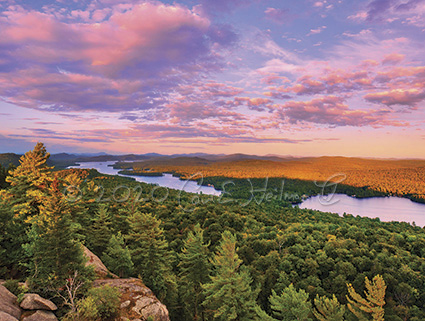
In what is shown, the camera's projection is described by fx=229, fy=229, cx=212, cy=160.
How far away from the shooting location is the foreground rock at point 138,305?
67.1ft

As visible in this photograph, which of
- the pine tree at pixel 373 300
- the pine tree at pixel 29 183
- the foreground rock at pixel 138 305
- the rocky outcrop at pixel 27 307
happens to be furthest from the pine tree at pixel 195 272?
the pine tree at pixel 29 183

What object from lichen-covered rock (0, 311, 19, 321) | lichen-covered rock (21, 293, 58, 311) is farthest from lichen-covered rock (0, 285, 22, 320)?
lichen-covered rock (0, 311, 19, 321)

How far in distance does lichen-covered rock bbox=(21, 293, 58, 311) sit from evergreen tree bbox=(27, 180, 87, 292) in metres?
1.78

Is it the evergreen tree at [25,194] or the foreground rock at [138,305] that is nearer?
the foreground rock at [138,305]

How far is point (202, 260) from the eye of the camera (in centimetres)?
3619

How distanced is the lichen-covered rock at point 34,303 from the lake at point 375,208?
557ft

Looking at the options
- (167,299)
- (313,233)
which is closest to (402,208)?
(313,233)

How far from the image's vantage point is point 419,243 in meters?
64.2

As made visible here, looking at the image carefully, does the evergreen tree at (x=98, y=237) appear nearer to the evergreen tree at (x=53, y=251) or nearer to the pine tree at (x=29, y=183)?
the pine tree at (x=29, y=183)

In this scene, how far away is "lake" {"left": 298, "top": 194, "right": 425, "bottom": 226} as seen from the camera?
15035cm

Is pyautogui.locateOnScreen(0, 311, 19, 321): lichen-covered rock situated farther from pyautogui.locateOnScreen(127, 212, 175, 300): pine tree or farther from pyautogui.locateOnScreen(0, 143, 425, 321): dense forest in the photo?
pyautogui.locateOnScreen(127, 212, 175, 300): pine tree

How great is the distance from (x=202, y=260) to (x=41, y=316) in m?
23.0

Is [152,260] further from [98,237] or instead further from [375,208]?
[375,208]

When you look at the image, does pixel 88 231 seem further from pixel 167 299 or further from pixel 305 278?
pixel 305 278
